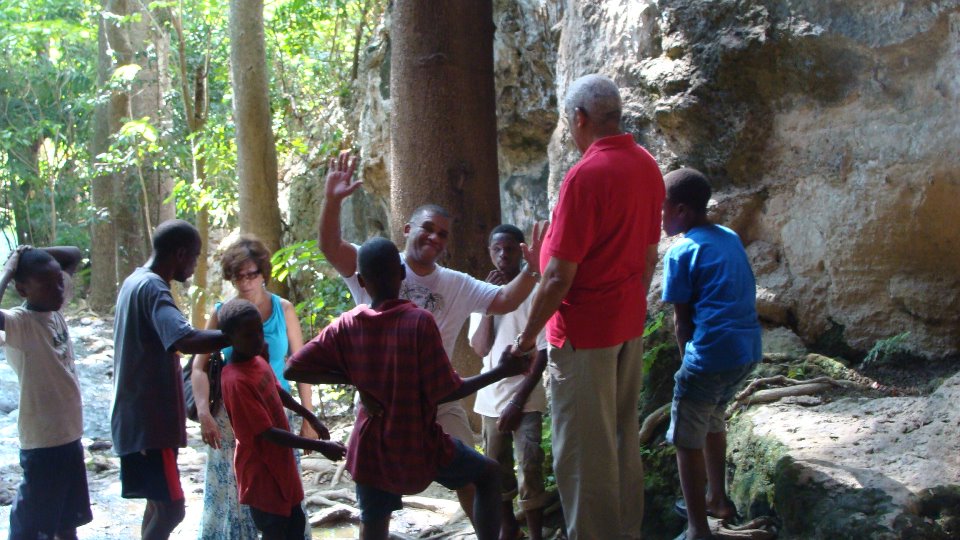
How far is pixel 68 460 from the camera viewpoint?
436 cm

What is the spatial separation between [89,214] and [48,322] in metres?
15.5

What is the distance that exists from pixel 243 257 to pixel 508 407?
1.56m

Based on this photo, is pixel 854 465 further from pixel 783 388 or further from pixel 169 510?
pixel 169 510

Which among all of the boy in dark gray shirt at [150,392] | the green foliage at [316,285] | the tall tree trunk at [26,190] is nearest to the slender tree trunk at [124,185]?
the tall tree trunk at [26,190]

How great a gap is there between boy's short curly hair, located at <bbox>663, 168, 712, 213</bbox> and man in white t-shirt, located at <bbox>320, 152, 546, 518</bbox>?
2.14ft

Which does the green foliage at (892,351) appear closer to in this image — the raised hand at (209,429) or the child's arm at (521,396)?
the child's arm at (521,396)

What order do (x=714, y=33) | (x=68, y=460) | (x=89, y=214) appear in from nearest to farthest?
(x=68, y=460) → (x=714, y=33) → (x=89, y=214)

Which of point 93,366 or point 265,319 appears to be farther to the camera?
point 93,366

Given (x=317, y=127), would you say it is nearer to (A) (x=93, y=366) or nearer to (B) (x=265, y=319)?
(A) (x=93, y=366)

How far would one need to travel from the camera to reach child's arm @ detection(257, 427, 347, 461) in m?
3.74

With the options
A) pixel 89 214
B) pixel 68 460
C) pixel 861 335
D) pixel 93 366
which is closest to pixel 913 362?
pixel 861 335

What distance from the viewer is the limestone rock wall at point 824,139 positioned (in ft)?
16.1

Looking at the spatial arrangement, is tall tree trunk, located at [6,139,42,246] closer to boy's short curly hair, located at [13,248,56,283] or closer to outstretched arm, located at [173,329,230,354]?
boy's short curly hair, located at [13,248,56,283]

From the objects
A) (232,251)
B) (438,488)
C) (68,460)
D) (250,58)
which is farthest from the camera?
(250,58)
